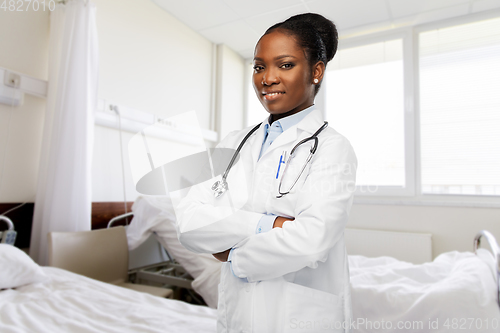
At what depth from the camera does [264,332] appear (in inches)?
27.8

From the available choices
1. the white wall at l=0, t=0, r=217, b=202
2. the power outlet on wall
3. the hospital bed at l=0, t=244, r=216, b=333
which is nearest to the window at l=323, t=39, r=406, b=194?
the white wall at l=0, t=0, r=217, b=202

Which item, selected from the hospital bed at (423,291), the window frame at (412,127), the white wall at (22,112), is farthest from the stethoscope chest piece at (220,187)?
Result: the window frame at (412,127)

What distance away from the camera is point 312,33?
2.63 feet

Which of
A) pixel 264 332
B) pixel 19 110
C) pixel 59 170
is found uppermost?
pixel 19 110

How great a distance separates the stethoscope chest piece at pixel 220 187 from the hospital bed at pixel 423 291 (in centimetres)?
107

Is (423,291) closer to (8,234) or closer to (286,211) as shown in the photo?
(286,211)

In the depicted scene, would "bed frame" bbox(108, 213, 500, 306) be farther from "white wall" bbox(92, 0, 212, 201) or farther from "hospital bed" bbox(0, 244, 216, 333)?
"hospital bed" bbox(0, 244, 216, 333)

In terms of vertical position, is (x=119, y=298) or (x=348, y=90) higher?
(x=348, y=90)

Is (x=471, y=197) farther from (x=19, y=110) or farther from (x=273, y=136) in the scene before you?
(x=19, y=110)

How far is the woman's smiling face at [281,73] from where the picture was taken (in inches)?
30.3

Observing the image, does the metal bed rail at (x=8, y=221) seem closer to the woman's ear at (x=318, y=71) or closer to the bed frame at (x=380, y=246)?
the bed frame at (x=380, y=246)

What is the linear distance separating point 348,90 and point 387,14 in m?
0.82

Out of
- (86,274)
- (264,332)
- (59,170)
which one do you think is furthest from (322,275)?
(59,170)

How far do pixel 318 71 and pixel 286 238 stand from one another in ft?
1.37
